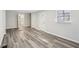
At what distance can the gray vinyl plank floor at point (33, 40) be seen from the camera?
7.02 feet

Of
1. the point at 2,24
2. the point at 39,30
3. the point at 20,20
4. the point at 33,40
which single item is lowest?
the point at 33,40

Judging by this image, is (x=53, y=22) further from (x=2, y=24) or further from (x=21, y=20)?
(x=2, y=24)

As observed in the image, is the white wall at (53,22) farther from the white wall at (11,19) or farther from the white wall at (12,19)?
the white wall at (11,19)

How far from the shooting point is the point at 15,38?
7.30ft

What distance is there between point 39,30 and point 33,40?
308mm

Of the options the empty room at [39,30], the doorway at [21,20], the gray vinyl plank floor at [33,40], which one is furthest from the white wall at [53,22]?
the doorway at [21,20]

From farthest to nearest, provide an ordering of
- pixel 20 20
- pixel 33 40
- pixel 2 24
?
pixel 20 20, pixel 33 40, pixel 2 24

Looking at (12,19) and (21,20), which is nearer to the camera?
(12,19)

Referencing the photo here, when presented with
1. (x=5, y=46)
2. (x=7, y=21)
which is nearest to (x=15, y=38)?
(x=5, y=46)

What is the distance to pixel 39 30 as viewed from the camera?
2383mm

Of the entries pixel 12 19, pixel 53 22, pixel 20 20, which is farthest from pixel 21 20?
pixel 53 22
